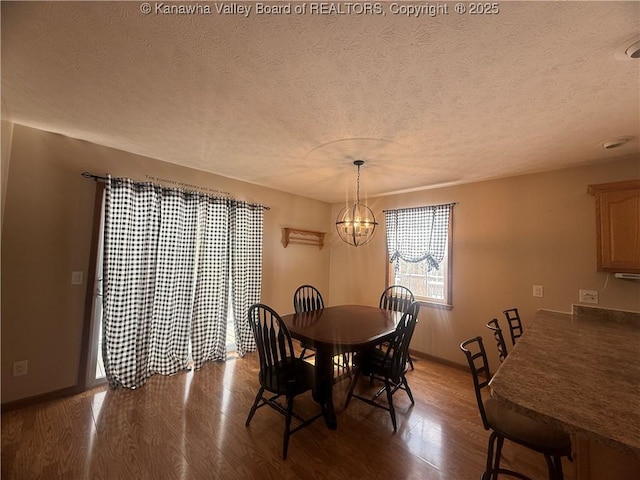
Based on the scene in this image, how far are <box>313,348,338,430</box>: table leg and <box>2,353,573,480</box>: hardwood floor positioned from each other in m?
0.09

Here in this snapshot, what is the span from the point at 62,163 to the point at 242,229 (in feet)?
5.79

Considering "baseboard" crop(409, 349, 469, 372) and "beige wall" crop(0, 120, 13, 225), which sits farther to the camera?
"baseboard" crop(409, 349, 469, 372)

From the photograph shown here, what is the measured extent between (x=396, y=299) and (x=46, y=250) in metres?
3.64

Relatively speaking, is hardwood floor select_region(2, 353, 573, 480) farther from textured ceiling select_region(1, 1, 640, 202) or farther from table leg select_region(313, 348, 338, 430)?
textured ceiling select_region(1, 1, 640, 202)

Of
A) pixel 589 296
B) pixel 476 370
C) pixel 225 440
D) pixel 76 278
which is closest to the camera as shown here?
pixel 476 370

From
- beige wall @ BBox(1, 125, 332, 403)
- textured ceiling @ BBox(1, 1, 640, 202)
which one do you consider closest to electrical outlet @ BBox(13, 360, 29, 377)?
beige wall @ BBox(1, 125, 332, 403)

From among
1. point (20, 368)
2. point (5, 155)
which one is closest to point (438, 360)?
point (20, 368)

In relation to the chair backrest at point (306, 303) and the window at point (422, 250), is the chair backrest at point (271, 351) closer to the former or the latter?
the chair backrest at point (306, 303)

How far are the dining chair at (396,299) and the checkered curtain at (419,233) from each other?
1.39 feet

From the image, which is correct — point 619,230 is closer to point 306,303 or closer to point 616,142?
point 616,142

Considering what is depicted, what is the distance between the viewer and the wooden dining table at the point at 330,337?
202 cm

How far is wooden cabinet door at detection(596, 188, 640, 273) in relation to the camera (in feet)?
7.11

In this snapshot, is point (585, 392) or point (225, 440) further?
point (225, 440)

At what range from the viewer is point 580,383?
113 cm
